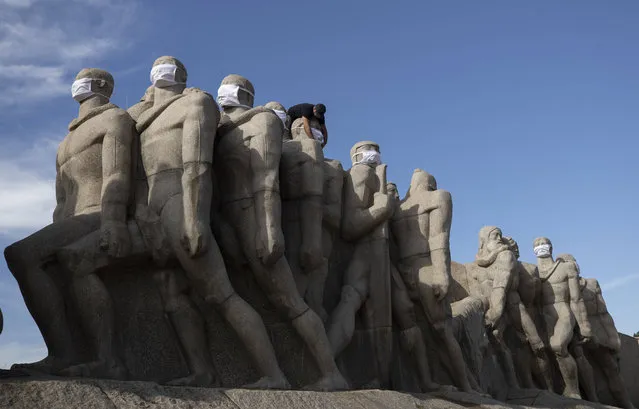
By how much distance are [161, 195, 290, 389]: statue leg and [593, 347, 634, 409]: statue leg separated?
1174 cm

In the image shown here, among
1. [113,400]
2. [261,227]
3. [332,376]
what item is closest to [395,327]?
[332,376]

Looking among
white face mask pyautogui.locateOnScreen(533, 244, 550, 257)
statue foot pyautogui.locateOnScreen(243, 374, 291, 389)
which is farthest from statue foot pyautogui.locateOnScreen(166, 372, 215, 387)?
white face mask pyautogui.locateOnScreen(533, 244, 550, 257)

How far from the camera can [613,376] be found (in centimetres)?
1911

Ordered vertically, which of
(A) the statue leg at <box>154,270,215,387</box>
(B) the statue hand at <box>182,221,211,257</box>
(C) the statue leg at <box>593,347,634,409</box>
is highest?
(B) the statue hand at <box>182,221,211,257</box>

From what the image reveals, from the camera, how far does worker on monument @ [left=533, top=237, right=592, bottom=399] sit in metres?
17.1

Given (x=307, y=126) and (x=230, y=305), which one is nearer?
(x=230, y=305)

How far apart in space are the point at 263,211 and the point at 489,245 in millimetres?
8076

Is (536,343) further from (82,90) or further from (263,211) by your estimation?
(82,90)

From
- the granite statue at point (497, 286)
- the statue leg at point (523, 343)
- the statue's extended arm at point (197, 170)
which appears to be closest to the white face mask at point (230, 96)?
the statue's extended arm at point (197, 170)

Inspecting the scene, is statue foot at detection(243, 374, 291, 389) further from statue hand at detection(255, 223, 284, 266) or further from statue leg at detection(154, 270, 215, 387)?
statue hand at detection(255, 223, 284, 266)

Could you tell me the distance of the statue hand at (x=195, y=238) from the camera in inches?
339

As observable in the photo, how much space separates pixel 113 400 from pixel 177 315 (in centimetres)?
213

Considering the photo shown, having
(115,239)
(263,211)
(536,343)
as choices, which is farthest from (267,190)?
(536,343)

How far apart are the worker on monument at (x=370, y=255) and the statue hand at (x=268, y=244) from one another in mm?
1938
